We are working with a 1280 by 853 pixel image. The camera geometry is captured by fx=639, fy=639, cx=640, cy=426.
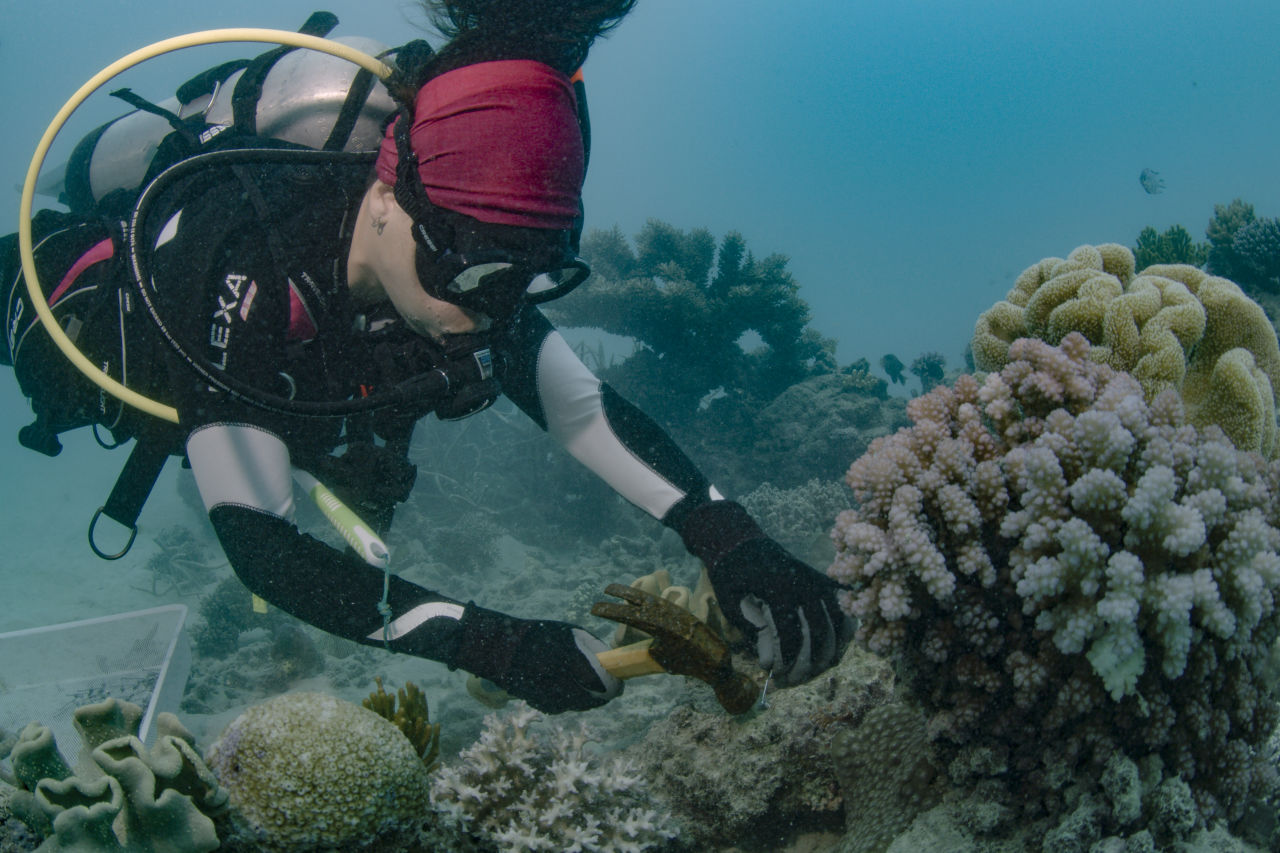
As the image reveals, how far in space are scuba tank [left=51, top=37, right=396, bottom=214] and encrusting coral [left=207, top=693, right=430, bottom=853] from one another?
94.2 inches

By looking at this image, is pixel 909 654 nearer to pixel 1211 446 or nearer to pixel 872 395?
pixel 1211 446

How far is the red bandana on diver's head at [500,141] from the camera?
88.6 inches

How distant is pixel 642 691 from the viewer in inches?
193

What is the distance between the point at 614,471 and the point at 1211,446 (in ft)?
7.59

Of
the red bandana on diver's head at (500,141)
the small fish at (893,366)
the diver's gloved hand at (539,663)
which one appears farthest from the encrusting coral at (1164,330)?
the small fish at (893,366)

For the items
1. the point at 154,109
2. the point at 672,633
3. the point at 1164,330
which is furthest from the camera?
the point at 154,109

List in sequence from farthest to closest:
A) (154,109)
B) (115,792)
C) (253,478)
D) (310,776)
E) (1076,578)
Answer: (154,109) → (253,478) → (310,776) → (1076,578) → (115,792)

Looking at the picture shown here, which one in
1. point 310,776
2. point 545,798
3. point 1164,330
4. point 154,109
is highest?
point 1164,330

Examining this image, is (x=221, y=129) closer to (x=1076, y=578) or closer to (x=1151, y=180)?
(x=1076, y=578)

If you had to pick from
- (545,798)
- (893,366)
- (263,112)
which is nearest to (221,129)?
(263,112)

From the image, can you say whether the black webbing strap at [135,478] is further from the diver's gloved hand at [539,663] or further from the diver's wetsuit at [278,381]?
the diver's gloved hand at [539,663]

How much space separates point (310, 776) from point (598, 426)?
204 cm

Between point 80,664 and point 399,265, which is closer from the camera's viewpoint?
point 399,265

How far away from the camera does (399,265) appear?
257 cm
